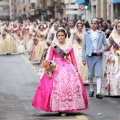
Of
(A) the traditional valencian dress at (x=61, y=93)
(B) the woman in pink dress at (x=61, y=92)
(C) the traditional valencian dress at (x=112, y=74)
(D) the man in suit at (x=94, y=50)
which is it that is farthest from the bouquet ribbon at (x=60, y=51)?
(C) the traditional valencian dress at (x=112, y=74)

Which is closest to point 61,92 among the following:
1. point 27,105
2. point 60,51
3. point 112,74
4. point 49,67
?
point 49,67

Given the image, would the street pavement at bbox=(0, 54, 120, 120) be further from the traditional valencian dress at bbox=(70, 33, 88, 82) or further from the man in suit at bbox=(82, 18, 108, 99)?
the traditional valencian dress at bbox=(70, 33, 88, 82)

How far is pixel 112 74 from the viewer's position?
580 inches

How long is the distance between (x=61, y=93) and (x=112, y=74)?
314cm

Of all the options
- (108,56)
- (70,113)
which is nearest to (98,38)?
(108,56)

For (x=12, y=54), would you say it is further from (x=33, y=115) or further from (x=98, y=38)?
(x=33, y=115)

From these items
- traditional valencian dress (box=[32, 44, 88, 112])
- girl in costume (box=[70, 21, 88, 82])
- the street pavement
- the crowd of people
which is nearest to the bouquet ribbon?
the crowd of people

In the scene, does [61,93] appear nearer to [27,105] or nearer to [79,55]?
[27,105]

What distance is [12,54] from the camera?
33188 millimetres

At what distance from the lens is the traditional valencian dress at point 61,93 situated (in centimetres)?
1172

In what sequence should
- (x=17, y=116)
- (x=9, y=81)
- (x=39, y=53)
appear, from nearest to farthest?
(x=17, y=116) < (x=9, y=81) < (x=39, y=53)

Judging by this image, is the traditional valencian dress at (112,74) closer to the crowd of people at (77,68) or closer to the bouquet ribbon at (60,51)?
the crowd of people at (77,68)

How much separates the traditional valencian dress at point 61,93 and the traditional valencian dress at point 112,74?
2.72 meters

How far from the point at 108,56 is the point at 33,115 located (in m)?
3.42
